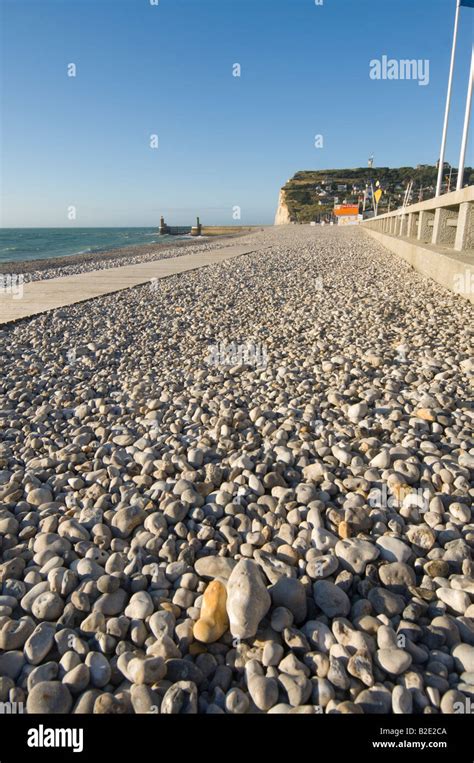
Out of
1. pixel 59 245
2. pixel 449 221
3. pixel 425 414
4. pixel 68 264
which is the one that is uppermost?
pixel 59 245

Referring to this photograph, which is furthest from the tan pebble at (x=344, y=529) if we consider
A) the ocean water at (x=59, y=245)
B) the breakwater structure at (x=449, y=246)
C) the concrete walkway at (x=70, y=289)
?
the ocean water at (x=59, y=245)

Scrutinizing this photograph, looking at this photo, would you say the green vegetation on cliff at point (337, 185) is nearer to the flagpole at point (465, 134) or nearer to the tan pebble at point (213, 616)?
the flagpole at point (465, 134)

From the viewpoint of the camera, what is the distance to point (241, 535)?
2.01 metres

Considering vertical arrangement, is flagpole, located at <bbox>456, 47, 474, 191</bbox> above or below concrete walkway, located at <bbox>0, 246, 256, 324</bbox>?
above

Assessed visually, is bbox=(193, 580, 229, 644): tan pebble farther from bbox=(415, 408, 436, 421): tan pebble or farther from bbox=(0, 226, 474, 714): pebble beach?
bbox=(415, 408, 436, 421): tan pebble

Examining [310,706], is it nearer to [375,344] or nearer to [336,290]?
[375,344]

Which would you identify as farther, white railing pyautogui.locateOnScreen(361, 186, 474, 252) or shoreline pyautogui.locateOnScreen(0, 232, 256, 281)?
shoreline pyautogui.locateOnScreen(0, 232, 256, 281)

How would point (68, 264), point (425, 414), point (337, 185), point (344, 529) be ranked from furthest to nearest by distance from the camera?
point (337, 185), point (68, 264), point (425, 414), point (344, 529)

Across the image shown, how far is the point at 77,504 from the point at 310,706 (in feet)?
4.77

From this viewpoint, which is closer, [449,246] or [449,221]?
[449,221]

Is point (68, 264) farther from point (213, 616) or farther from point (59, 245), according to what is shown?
point (59, 245)

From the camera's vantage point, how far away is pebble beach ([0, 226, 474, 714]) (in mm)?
1396

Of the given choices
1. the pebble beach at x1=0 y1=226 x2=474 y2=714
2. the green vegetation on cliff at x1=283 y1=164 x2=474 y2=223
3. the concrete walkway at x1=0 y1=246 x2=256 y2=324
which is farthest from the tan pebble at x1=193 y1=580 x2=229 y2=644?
the green vegetation on cliff at x1=283 y1=164 x2=474 y2=223

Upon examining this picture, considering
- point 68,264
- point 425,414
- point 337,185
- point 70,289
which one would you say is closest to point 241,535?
point 425,414
